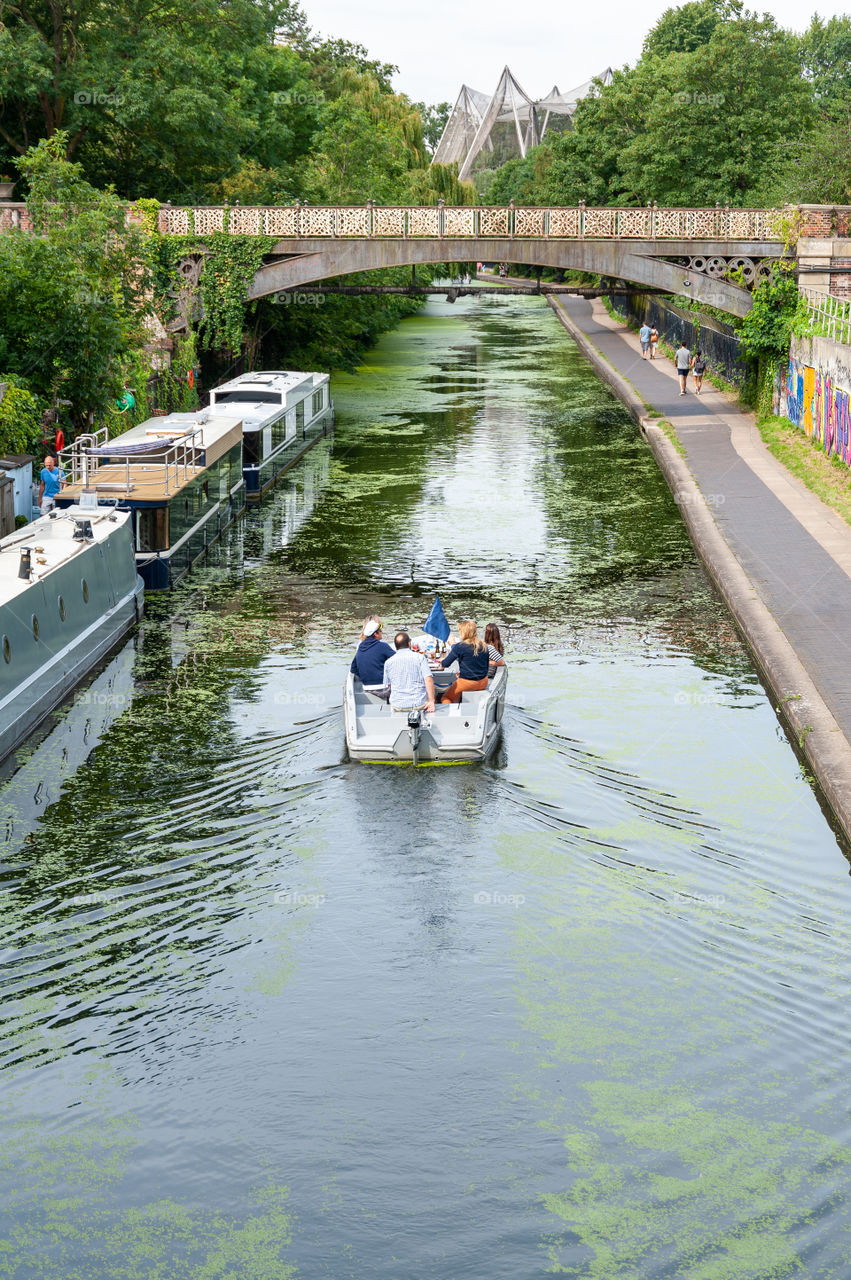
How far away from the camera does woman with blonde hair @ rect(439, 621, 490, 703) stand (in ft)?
57.4

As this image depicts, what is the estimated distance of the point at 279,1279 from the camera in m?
8.88

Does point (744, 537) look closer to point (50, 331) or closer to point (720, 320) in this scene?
point (50, 331)

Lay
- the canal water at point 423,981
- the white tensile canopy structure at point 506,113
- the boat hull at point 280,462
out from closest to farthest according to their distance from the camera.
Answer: the canal water at point 423,981 < the boat hull at point 280,462 < the white tensile canopy structure at point 506,113

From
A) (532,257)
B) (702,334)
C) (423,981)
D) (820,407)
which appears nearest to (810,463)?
(820,407)

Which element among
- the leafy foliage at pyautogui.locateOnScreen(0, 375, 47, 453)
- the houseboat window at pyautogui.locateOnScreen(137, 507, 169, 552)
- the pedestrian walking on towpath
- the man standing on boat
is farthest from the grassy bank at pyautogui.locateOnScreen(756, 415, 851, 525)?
the leafy foliage at pyautogui.locateOnScreen(0, 375, 47, 453)

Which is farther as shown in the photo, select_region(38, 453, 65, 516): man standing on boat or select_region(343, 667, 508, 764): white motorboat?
select_region(38, 453, 65, 516): man standing on boat

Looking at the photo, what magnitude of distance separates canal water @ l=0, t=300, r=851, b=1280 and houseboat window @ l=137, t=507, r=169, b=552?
2984 millimetres

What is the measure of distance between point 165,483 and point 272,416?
10.1 metres

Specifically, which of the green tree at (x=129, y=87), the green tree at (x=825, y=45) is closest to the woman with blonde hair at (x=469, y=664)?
the green tree at (x=129, y=87)

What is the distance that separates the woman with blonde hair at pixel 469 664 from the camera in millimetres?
17484

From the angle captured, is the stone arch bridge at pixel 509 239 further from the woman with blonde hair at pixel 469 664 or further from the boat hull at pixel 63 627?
the woman with blonde hair at pixel 469 664

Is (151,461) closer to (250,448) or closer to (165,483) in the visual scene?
(165,483)

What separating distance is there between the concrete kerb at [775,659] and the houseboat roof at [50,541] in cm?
956

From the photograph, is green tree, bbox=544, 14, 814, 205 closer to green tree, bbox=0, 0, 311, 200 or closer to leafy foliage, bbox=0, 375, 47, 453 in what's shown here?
green tree, bbox=0, 0, 311, 200
